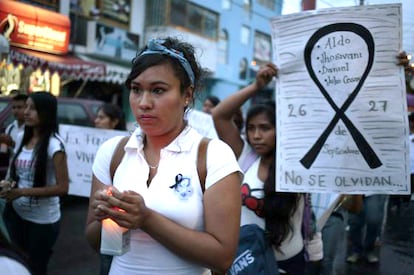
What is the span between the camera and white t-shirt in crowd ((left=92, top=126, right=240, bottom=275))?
1.57m

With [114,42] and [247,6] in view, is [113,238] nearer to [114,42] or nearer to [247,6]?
[114,42]

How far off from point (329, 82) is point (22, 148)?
2.32 m

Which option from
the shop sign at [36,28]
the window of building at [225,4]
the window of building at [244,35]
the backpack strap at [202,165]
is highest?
the window of building at [225,4]

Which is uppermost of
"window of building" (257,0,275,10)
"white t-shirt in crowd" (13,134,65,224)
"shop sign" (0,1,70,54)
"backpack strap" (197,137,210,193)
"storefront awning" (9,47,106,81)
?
"window of building" (257,0,275,10)

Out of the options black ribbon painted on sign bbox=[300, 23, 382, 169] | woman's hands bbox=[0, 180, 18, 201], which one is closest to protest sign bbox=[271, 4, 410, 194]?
black ribbon painted on sign bbox=[300, 23, 382, 169]

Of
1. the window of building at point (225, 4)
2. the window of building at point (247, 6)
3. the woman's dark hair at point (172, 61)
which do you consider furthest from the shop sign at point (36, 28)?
the window of building at point (247, 6)

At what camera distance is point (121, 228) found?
1438mm

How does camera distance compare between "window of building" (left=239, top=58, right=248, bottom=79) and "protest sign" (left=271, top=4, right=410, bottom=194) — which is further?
"window of building" (left=239, top=58, right=248, bottom=79)

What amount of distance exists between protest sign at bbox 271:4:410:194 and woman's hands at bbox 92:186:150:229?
1.21 metres

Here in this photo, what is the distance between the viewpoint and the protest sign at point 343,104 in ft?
8.04

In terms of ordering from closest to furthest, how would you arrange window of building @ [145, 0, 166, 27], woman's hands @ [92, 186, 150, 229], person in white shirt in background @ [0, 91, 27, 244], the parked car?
woman's hands @ [92, 186, 150, 229] < person in white shirt in background @ [0, 91, 27, 244] < the parked car < window of building @ [145, 0, 166, 27]

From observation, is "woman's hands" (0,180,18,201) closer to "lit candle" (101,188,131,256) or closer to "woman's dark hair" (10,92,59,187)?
"woman's dark hair" (10,92,59,187)

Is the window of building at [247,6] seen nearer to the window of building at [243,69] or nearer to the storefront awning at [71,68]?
the window of building at [243,69]

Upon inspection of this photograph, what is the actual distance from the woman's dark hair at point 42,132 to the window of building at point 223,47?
82.3 feet
